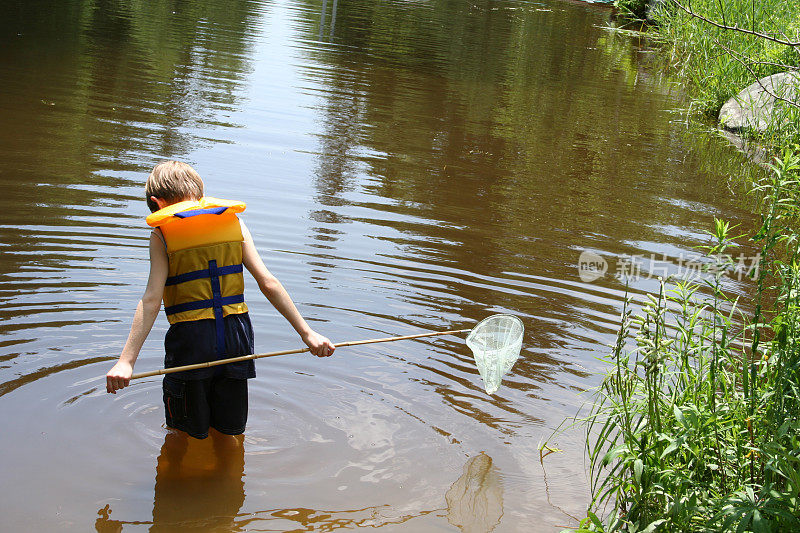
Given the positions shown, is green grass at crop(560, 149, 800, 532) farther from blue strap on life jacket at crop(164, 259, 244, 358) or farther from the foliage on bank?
the foliage on bank

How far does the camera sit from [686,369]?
395 cm

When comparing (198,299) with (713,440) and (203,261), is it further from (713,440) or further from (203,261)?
(713,440)

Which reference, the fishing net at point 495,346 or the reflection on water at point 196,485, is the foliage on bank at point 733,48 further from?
the reflection on water at point 196,485

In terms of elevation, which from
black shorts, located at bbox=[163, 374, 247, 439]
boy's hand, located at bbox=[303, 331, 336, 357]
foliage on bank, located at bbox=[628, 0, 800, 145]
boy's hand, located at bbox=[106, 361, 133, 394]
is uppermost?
foliage on bank, located at bbox=[628, 0, 800, 145]

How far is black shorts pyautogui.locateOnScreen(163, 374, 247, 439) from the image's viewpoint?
4234 millimetres

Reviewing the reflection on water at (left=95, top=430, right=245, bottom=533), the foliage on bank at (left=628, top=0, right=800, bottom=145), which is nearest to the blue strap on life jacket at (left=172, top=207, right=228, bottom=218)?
the reflection on water at (left=95, top=430, right=245, bottom=533)

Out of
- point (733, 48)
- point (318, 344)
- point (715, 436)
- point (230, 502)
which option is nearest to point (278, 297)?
point (318, 344)

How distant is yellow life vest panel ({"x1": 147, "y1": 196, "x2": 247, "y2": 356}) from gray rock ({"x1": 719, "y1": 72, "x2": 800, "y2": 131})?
9645 mm

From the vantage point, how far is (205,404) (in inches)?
169

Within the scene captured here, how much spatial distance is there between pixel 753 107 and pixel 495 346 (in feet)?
→ 30.3

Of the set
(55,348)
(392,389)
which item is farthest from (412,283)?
(55,348)

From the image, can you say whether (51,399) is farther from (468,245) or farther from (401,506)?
(468,245)

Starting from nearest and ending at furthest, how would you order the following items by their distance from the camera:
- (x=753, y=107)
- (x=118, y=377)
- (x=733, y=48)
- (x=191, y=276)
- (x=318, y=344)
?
(x=118, y=377) → (x=191, y=276) → (x=318, y=344) → (x=753, y=107) → (x=733, y=48)

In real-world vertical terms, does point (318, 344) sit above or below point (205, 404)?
above
